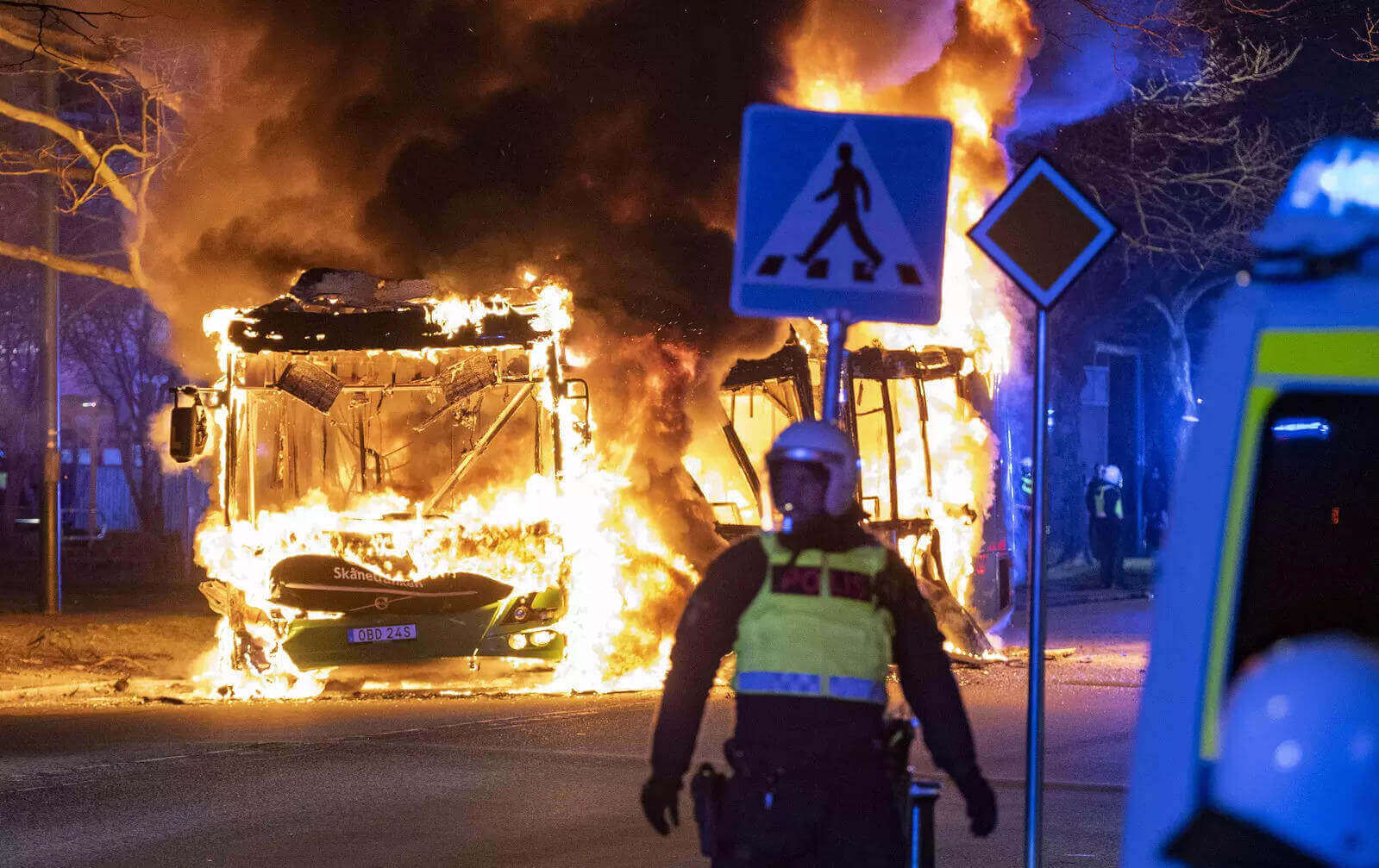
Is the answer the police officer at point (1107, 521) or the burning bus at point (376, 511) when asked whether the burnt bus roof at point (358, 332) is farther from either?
the police officer at point (1107, 521)

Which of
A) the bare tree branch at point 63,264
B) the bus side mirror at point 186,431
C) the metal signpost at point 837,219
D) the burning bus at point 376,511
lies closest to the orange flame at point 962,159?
the burning bus at point 376,511

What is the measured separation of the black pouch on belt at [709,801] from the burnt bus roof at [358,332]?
8507mm

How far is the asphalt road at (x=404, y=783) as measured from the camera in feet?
24.7

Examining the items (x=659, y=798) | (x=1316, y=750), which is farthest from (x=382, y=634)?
(x=1316, y=750)

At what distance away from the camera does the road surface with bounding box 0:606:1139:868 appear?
7.53 m

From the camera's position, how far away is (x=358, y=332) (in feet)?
40.8

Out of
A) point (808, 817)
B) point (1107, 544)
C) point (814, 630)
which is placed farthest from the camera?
point (1107, 544)

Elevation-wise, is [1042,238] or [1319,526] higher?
[1042,238]

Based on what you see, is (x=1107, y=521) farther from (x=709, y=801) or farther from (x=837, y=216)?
(x=709, y=801)

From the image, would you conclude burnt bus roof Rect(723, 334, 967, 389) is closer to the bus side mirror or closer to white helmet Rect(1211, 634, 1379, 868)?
the bus side mirror

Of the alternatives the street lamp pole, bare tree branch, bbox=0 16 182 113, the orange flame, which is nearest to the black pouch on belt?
the orange flame

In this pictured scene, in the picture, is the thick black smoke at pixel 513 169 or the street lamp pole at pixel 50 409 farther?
the street lamp pole at pixel 50 409

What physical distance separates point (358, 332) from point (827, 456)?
875cm

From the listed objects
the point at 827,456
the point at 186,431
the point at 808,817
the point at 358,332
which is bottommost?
the point at 808,817
